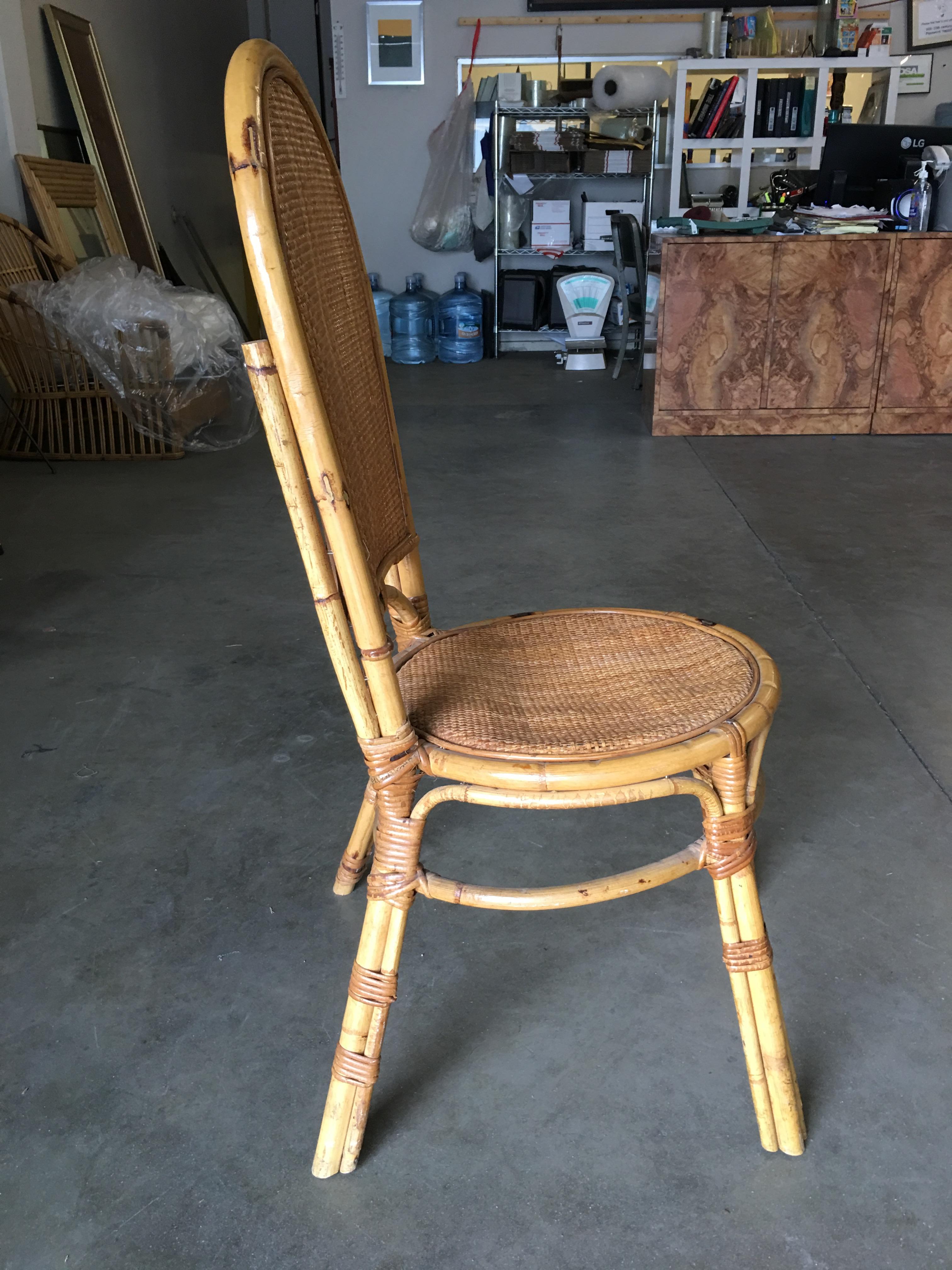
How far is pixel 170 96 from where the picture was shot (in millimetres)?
6176

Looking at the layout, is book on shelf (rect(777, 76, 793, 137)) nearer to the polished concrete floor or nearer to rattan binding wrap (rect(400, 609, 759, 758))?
the polished concrete floor

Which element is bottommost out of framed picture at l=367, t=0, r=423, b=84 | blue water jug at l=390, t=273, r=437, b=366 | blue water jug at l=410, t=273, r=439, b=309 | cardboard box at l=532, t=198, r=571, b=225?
blue water jug at l=390, t=273, r=437, b=366

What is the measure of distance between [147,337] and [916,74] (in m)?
5.14

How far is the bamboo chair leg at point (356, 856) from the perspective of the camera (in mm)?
1458

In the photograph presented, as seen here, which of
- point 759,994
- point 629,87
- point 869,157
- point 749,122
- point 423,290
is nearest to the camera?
point 759,994

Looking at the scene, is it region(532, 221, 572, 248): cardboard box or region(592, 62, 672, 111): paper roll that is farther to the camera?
region(532, 221, 572, 248): cardboard box

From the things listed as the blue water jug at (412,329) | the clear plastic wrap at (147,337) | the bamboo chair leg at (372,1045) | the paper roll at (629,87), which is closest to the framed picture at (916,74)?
the paper roll at (629,87)

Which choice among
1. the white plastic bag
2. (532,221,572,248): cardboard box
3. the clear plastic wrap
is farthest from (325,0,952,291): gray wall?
the clear plastic wrap

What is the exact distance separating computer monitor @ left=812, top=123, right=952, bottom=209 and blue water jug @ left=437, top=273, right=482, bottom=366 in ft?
7.74

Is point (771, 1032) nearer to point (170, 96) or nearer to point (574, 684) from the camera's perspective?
point (574, 684)

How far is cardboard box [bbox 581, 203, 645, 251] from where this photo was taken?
6.27m

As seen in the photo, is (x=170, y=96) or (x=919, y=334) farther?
(x=170, y=96)

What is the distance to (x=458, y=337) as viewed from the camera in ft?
20.4

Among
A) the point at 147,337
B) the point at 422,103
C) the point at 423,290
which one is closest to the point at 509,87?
the point at 422,103
